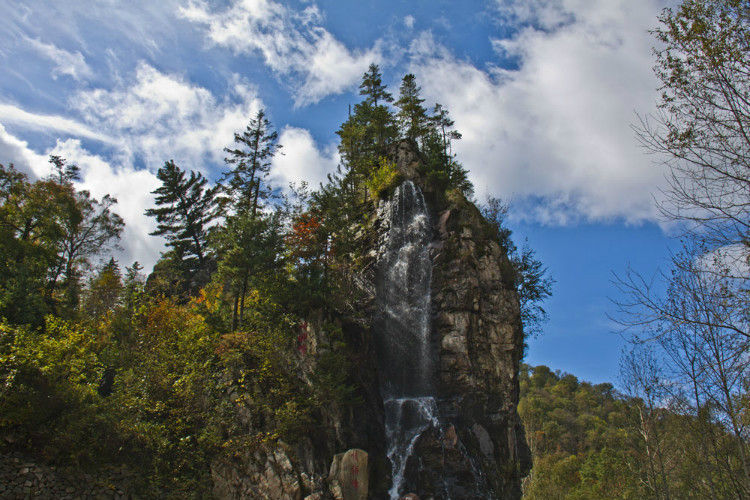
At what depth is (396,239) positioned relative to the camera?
85.2ft

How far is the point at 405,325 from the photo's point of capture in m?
23.5

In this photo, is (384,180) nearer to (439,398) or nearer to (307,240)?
(307,240)

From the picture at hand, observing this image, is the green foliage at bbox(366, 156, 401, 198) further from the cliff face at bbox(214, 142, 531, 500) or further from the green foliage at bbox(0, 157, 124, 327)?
the green foliage at bbox(0, 157, 124, 327)

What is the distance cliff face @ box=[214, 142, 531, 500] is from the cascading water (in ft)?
1.03

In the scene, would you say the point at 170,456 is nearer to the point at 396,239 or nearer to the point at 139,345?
the point at 139,345

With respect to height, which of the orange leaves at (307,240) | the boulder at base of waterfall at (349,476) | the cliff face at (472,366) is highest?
the orange leaves at (307,240)

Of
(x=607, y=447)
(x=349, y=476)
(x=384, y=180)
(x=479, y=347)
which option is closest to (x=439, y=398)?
(x=479, y=347)

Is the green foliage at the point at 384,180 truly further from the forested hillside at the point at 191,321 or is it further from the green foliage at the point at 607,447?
the green foliage at the point at 607,447

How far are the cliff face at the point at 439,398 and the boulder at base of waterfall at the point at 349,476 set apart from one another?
0.04 metres

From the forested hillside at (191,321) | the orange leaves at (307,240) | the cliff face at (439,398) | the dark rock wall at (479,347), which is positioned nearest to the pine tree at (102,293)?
the forested hillside at (191,321)

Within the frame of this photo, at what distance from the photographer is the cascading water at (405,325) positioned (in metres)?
19.6

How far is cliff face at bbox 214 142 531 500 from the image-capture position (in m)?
15.1

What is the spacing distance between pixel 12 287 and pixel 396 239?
19014 millimetres

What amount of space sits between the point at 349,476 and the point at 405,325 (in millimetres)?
9547
